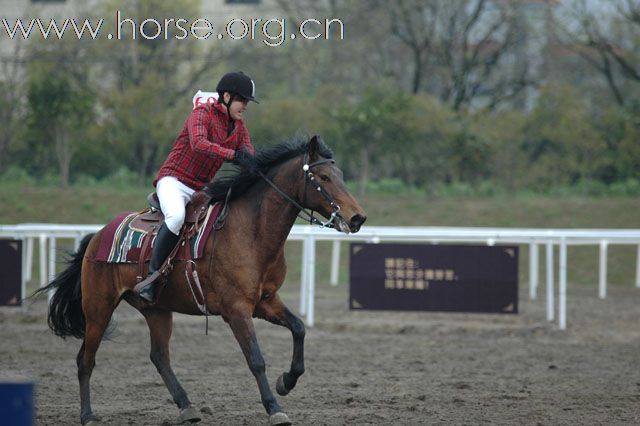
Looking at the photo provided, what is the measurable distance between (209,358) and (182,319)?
3472 mm

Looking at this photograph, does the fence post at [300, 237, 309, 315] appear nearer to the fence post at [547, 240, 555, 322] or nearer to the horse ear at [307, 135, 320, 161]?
the fence post at [547, 240, 555, 322]

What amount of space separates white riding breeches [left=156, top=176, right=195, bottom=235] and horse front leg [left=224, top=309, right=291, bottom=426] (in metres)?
0.76

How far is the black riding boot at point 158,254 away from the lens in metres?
6.64

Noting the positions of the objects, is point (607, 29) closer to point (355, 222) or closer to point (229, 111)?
point (229, 111)

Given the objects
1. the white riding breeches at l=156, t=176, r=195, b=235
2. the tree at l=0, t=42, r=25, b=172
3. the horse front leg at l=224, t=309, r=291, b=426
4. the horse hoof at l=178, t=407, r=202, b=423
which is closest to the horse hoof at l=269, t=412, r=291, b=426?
the horse front leg at l=224, t=309, r=291, b=426

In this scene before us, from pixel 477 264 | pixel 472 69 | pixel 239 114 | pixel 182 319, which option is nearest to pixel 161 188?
pixel 239 114

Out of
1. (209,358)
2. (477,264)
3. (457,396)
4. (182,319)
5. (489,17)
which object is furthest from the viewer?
(489,17)

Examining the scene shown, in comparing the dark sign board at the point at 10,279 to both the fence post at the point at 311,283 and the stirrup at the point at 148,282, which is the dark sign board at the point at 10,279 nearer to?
the fence post at the point at 311,283

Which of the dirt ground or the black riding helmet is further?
the dirt ground

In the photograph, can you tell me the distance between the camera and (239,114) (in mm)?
6758

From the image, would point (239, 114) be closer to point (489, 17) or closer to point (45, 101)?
point (45, 101)

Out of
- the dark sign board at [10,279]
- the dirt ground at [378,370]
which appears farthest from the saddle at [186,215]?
the dark sign board at [10,279]

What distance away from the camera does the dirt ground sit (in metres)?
6.87

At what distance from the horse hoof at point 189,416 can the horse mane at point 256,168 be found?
1412 millimetres
